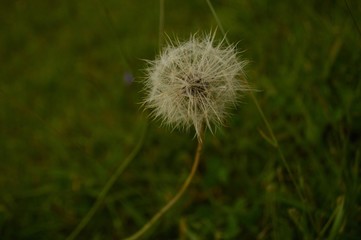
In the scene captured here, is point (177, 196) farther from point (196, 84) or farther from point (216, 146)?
point (216, 146)

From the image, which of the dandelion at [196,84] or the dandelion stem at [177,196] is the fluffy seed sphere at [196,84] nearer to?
the dandelion at [196,84]

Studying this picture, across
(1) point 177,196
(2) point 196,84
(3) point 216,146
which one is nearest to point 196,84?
(2) point 196,84

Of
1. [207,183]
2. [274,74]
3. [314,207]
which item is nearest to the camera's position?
[314,207]

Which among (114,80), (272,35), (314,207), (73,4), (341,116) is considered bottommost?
(314,207)

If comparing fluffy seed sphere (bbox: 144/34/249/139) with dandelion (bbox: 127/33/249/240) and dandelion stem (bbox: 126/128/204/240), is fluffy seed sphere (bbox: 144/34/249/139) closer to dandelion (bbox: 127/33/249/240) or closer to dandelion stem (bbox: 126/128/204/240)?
dandelion (bbox: 127/33/249/240)

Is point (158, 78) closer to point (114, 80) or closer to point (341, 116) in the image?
point (341, 116)

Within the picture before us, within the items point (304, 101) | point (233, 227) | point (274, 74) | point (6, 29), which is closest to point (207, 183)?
point (233, 227)

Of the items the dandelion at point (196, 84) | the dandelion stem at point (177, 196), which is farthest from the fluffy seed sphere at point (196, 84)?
the dandelion stem at point (177, 196)
